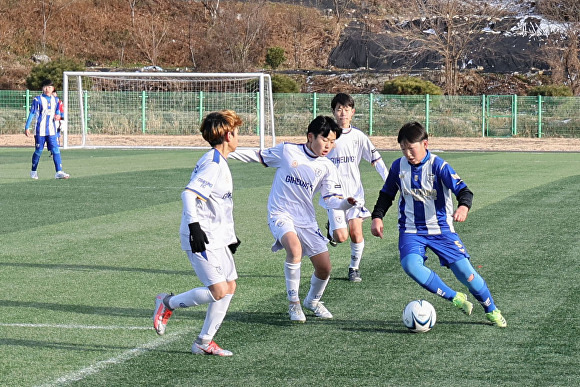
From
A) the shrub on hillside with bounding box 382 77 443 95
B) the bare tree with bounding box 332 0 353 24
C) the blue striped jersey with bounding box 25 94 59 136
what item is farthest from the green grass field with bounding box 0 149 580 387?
the bare tree with bounding box 332 0 353 24

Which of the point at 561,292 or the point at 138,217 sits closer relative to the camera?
the point at 561,292

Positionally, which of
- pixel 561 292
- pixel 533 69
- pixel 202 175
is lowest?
pixel 561 292

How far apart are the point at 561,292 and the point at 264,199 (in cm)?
835

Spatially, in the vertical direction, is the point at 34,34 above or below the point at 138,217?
above

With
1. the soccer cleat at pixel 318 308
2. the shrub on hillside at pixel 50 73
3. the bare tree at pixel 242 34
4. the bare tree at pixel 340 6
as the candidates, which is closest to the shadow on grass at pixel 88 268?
the soccer cleat at pixel 318 308

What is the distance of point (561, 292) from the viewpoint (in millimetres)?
7598

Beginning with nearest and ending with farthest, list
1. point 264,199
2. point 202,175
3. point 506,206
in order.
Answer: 1. point 202,175
2. point 506,206
3. point 264,199

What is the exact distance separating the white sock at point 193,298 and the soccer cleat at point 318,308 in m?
1.35

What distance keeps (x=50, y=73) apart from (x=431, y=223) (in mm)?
40770

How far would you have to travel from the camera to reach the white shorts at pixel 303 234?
6520 mm

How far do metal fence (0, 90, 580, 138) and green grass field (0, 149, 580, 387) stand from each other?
85.5 feet

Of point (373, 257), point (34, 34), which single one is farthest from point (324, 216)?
point (34, 34)

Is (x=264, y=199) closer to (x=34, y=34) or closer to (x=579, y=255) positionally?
(x=579, y=255)

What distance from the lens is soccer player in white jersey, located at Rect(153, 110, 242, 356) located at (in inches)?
215
